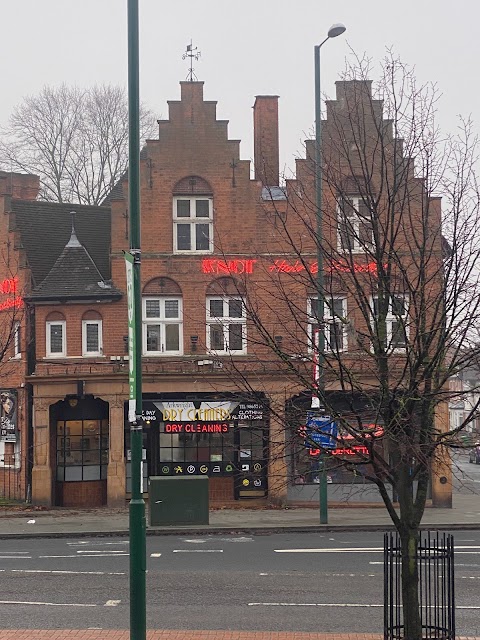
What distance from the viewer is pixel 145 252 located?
94.9ft

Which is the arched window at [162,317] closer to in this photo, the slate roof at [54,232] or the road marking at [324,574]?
the slate roof at [54,232]

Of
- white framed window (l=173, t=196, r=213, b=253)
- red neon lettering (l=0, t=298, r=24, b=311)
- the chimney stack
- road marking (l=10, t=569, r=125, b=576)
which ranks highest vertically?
the chimney stack

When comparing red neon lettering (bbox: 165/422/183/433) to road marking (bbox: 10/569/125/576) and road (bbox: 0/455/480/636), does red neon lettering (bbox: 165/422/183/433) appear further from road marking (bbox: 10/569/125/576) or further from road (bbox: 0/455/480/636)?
road marking (bbox: 10/569/125/576)

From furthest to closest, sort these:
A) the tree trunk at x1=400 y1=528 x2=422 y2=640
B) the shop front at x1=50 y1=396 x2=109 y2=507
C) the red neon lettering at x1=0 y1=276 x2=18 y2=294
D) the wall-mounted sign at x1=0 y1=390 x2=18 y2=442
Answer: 1. the wall-mounted sign at x1=0 y1=390 x2=18 y2=442
2. the red neon lettering at x1=0 y1=276 x2=18 y2=294
3. the shop front at x1=50 y1=396 x2=109 y2=507
4. the tree trunk at x1=400 y1=528 x2=422 y2=640

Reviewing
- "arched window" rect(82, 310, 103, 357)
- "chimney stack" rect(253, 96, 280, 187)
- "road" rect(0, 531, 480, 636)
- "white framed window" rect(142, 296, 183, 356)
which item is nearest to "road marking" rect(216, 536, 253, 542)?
"road" rect(0, 531, 480, 636)

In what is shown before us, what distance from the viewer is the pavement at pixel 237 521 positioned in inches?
924

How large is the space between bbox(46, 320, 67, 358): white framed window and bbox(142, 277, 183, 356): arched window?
2527mm

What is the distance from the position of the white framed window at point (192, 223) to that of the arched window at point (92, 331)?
325 centimetres

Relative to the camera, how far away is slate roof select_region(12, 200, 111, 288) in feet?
103

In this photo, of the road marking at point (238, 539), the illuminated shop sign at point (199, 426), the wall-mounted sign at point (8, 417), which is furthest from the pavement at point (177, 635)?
the wall-mounted sign at point (8, 417)

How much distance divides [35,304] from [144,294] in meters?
3.49

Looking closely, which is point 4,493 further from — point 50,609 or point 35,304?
point 50,609

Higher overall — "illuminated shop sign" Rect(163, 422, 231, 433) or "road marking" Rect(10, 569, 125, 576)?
"illuminated shop sign" Rect(163, 422, 231, 433)

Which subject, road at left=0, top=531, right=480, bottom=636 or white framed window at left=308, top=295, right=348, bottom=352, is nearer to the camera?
white framed window at left=308, top=295, right=348, bottom=352
